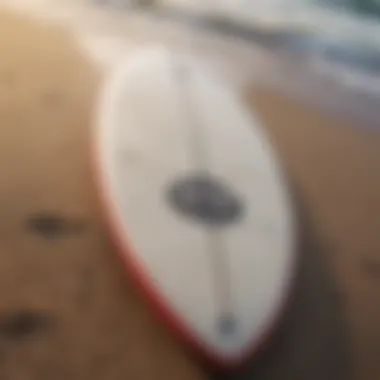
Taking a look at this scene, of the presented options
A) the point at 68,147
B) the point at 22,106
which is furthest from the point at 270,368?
the point at 22,106

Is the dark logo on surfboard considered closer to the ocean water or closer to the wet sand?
the wet sand

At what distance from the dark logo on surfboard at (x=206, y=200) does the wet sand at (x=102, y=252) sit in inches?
3.8

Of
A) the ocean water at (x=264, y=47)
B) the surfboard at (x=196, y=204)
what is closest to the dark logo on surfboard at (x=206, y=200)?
the surfboard at (x=196, y=204)

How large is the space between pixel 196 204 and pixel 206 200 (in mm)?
15

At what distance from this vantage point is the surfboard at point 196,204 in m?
0.72

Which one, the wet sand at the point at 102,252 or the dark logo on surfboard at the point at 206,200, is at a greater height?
the dark logo on surfboard at the point at 206,200

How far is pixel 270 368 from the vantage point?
71 cm

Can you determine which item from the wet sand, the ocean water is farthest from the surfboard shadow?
the ocean water

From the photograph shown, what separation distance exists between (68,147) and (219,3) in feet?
1.62

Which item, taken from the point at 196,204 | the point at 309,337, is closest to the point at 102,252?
the point at 196,204

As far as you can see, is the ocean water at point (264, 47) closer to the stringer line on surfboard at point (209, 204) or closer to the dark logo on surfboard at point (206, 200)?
the stringer line on surfboard at point (209, 204)

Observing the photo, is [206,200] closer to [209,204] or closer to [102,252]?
[209,204]

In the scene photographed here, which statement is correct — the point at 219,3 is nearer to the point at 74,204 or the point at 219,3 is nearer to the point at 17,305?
the point at 74,204

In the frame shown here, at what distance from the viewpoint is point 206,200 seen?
0.83 m
